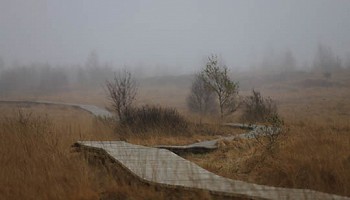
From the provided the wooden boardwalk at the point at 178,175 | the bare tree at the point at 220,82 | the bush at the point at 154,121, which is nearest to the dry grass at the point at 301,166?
the wooden boardwalk at the point at 178,175

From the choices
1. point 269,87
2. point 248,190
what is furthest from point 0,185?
point 269,87

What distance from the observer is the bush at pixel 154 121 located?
15.7 m

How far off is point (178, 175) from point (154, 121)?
1000 centimetres

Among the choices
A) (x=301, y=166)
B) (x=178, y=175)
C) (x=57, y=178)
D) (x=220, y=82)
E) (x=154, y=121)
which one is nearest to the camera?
(x=57, y=178)

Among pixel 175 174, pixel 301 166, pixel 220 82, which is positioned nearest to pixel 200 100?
pixel 220 82

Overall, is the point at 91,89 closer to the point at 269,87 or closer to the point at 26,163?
the point at 269,87

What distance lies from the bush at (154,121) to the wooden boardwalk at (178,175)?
21.8 feet

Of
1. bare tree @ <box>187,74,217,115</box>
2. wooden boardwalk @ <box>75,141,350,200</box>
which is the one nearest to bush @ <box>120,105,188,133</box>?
wooden boardwalk @ <box>75,141,350,200</box>

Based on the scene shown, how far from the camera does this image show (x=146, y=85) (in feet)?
382

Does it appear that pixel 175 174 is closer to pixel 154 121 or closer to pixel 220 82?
pixel 154 121

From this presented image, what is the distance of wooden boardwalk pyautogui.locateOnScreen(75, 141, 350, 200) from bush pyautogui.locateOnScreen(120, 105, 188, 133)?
6640 millimetres

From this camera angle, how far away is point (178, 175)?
6.43 meters

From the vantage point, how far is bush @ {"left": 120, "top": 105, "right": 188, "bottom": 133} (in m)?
15.7

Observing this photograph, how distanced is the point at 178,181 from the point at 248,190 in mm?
1038
